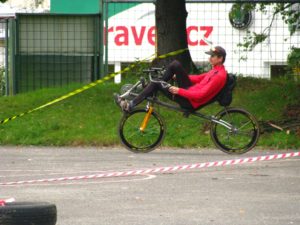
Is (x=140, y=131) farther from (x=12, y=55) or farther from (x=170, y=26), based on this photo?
(x=12, y=55)

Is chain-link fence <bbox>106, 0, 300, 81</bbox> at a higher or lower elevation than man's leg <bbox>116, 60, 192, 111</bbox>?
higher

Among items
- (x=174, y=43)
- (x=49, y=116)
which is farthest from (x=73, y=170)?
(x=174, y=43)

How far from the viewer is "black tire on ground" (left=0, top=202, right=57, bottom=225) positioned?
22.0 feet

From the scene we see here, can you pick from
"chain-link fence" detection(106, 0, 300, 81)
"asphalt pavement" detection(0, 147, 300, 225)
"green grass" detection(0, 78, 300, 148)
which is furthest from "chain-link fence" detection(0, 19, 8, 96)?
"asphalt pavement" detection(0, 147, 300, 225)

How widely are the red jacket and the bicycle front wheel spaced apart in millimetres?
636

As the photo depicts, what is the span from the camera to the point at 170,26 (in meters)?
19.5

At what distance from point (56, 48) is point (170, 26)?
3.45m

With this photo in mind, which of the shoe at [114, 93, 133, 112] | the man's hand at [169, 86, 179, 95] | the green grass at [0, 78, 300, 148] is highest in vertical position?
the man's hand at [169, 86, 179, 95]

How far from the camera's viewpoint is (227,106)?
1473 cm

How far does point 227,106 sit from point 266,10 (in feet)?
24.0

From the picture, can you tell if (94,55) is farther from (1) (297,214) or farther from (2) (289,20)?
(1) (297,214)

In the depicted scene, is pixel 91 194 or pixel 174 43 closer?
pixel 91 194

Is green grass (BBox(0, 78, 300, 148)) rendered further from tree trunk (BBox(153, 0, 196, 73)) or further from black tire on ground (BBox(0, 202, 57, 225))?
black tire on ground (BBox(0, 202, 57, 225))

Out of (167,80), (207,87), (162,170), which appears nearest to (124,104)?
(167,80)
